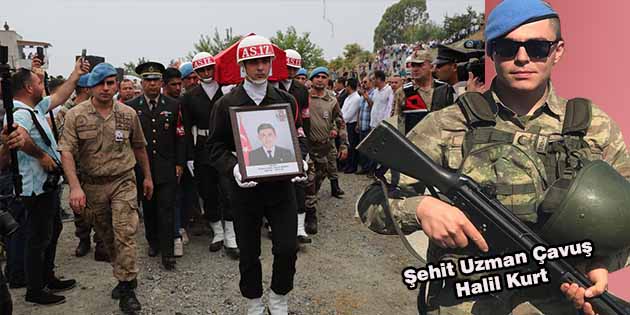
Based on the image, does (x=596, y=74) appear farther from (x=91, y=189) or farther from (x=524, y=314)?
(x=91, y=189)

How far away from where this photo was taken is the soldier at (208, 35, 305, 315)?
3.29 meters

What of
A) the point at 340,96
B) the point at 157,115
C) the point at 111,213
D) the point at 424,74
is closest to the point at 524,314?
the point at 111,213

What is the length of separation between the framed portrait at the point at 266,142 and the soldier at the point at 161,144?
1.88m

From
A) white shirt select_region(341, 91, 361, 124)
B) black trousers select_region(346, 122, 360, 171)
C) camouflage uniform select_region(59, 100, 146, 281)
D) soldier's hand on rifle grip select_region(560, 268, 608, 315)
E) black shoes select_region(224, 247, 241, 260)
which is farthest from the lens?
black trousers select_region(346, 122, 360, 171)

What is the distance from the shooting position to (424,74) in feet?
15.6

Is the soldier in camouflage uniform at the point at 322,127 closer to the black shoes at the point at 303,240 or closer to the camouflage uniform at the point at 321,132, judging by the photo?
the camouflage uniform at the point at 321,132

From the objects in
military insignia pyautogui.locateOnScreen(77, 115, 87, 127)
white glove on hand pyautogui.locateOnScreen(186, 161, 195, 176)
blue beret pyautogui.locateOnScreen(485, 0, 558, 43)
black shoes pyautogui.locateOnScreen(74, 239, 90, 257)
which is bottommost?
black shoes pyautogui.locateOnScreen(74, 239, 90, 257)

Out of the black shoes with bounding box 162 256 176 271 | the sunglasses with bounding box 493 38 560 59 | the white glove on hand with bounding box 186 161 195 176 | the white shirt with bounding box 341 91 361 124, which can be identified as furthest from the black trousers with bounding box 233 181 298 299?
the white shirt with bounding box 341 91 361 124

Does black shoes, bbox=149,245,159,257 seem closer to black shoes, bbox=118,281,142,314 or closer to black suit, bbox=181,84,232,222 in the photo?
black suit, bbox=181,84,232,222

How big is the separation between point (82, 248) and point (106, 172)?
77.7 inches

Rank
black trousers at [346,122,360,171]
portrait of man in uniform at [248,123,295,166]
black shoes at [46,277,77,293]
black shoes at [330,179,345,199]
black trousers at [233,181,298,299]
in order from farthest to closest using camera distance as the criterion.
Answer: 1. black trousers at [346,122,360,171]
2. black shoes at [330,179,345,199]
3. black shoes at [46,277,77,293]
4. black trousers at [233,181,298,299]
5. portrait of man in uniform at [248,123,295,166]

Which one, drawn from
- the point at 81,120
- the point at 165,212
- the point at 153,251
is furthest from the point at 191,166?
the point at 81,120

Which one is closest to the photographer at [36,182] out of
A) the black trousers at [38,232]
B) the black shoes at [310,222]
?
the black trousers at [38,232]

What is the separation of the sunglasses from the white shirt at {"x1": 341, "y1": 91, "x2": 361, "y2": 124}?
26.5 feet
